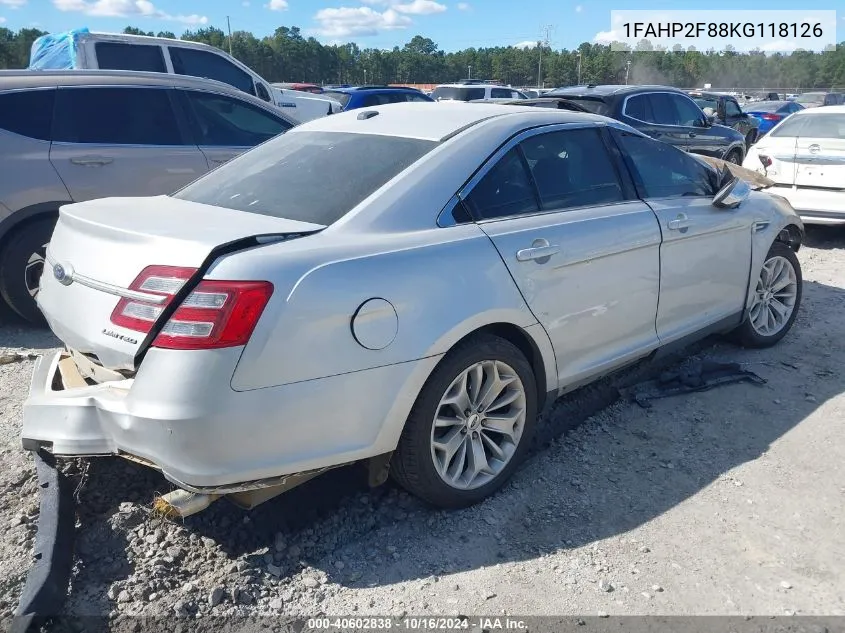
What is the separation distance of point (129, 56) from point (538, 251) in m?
8.67

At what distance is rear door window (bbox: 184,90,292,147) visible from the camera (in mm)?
6109

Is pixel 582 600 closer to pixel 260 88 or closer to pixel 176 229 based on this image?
pixel 176 229

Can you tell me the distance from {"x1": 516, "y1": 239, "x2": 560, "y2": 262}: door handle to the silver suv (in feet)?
12.2

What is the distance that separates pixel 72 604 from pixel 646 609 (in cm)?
204

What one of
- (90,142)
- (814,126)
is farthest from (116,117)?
(814,126)

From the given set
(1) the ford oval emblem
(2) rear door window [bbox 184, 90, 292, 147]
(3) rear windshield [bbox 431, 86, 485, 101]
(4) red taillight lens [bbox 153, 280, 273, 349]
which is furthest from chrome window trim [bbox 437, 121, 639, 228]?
(3) rear windshield [bbox 431, 86, 485, 101]

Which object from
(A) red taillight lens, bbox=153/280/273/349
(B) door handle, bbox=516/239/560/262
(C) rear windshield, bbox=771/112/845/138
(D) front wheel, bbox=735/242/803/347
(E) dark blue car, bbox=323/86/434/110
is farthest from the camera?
(E) dark blue car, bbox=323/86/434/110

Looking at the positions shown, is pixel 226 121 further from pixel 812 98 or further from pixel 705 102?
pixel 812 98

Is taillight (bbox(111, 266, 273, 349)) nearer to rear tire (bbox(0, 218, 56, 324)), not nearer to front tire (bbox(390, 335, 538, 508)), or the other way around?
front tire (bbox(390, 335, 538, 508))

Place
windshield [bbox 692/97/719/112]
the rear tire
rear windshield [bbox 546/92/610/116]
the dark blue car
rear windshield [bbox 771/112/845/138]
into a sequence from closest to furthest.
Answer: the rear tire, rear windshield [bbox 771/112/845/138], rear windshield [bbox 546/92/610/116], the dark blue car, windshield [bbox 692/97/719/112]

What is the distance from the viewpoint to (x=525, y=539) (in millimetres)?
2920

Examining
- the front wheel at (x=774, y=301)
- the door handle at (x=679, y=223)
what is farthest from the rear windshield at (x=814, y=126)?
the door handle at (x=679, y=223)

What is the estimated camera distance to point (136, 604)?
253 cm

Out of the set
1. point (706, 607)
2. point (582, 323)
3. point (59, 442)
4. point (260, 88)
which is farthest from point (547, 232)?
point (260, 88)
